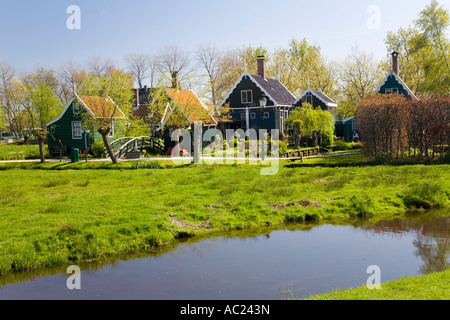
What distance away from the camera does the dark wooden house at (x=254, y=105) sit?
144 ft

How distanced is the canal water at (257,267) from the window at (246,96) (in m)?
32.4

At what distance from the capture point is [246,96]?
146ft

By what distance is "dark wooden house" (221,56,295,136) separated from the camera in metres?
44.0

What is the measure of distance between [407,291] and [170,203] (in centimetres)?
876

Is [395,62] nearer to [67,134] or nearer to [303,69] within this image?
[303,69]

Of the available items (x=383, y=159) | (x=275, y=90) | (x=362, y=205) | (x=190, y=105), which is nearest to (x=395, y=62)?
(x=275, y=90)

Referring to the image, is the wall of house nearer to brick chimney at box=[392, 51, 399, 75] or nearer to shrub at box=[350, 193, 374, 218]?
shrub at box=[350, 193, 374, 218]

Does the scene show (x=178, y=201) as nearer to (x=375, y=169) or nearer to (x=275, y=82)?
(x=375, y=169)

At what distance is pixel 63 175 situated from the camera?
22.6m

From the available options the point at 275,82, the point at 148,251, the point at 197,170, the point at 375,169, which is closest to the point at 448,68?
the point at 275,82

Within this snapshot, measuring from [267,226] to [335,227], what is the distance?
2.12 metres

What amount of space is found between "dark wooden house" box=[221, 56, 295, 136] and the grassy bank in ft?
73.6

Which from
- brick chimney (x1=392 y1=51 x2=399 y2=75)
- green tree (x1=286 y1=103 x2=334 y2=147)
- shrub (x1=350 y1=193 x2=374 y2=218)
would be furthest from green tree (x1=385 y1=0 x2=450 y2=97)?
shrub (x1=350 y1=193 x2=374 y2=218)

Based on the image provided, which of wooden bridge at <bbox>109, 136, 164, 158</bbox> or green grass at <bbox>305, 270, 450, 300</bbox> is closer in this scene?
green grass at <bbox>305, 270, 450, 300</bbox>
